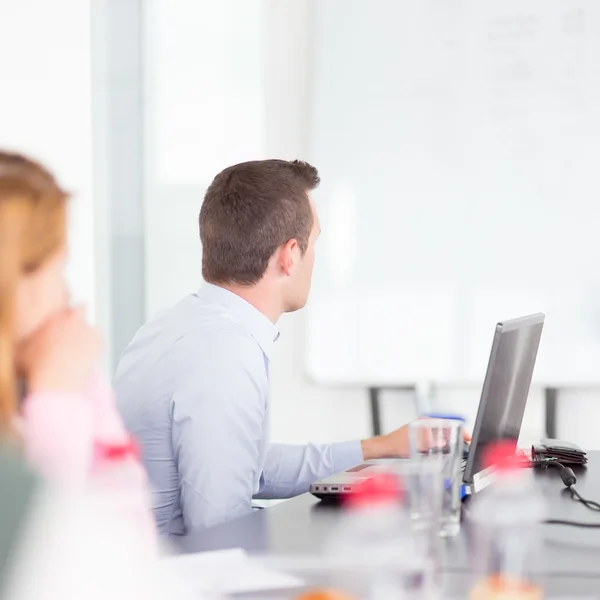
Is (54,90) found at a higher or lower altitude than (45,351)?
higher

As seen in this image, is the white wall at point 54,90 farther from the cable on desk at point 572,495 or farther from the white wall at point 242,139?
the cable on desk at point 572,495

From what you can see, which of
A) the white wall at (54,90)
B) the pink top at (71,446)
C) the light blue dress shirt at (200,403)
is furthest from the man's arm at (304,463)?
the white wall at (54,90)

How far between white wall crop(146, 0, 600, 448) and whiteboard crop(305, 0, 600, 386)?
11 cm

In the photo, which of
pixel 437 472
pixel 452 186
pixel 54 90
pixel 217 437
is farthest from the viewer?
pixel 54 90

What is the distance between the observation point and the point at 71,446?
0.85 metres

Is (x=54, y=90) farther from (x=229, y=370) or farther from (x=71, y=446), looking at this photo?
(x=71, y=446)

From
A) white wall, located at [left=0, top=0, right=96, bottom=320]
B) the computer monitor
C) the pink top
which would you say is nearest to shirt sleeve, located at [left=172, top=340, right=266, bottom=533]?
the computer monitor

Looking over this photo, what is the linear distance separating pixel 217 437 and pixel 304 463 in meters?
0.53

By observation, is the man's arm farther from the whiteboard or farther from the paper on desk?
the whiteboard

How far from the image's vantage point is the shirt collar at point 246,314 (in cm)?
198

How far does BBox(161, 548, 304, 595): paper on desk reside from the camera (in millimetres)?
1216

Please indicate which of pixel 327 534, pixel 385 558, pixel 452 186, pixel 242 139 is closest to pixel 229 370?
pixel 327 534

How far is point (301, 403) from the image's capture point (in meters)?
3.34

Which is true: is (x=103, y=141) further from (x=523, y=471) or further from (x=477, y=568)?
(x=477, y=568)
